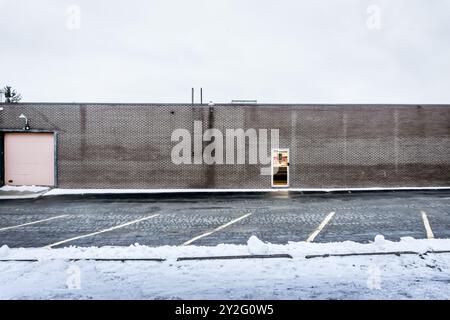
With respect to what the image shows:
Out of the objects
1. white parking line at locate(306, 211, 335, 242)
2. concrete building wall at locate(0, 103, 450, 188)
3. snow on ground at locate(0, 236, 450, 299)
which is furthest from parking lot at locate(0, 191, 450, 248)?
concrete building wall at locate(0, 103, 450, 188)

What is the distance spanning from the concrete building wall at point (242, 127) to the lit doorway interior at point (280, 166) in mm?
406

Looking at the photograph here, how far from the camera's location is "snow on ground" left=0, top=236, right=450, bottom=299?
467 cm

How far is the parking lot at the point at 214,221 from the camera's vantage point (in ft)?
26.3

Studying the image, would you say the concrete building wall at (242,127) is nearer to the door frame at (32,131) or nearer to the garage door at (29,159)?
the door frame at (32,131)

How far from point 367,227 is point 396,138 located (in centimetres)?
1445

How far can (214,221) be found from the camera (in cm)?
1023

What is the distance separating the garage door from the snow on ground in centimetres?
1572

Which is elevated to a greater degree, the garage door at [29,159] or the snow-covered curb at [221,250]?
the garage door at [29,159]

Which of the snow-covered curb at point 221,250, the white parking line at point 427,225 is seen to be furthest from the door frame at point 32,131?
the white parking line at point 427,225

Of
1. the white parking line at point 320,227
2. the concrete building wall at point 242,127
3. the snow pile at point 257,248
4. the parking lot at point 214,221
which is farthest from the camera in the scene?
the concrete building wall at point 242,127

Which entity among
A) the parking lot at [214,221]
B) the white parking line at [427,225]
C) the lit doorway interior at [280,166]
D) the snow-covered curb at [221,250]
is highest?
the lit doorway interior at [280,166]
